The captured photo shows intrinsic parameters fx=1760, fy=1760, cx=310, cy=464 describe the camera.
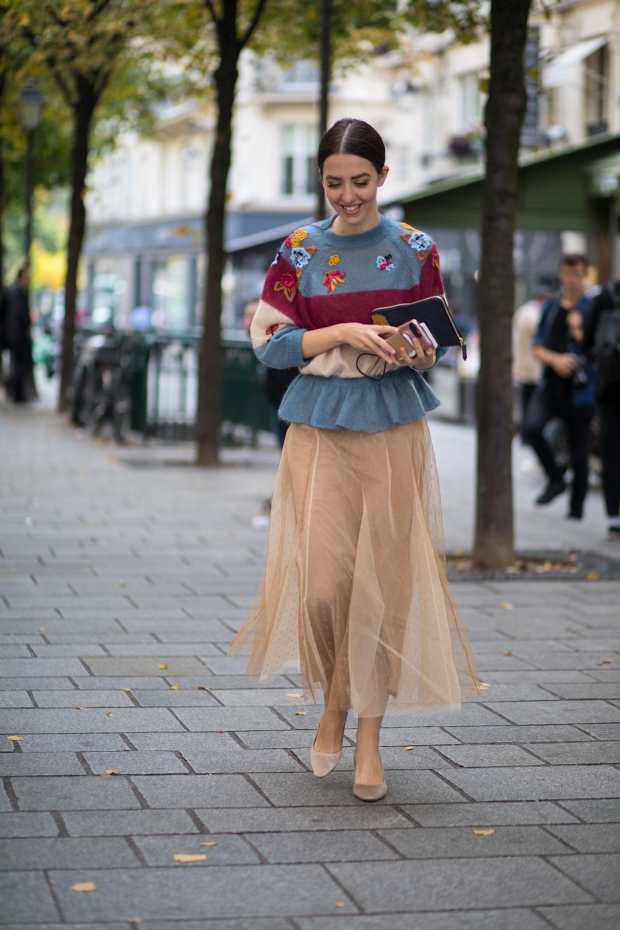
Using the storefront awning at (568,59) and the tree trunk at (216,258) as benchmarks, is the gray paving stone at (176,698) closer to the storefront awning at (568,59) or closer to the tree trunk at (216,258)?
the tree trunk at (216,258)

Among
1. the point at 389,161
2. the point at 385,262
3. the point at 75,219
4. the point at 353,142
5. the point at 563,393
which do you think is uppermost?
the point at 389,161

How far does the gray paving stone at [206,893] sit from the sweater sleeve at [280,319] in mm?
1608

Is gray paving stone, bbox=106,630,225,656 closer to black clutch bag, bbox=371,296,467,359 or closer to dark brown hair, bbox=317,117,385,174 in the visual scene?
black clutch bag, bbox=371,296,467,359

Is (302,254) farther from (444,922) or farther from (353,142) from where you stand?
(444,922)

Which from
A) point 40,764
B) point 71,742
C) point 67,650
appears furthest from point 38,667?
point 40,764

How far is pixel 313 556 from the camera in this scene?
5.28m

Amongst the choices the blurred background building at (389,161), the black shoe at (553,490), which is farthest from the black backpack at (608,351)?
the black shoe at (553,490)

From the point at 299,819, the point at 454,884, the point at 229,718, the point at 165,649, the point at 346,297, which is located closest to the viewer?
the point at 454,884

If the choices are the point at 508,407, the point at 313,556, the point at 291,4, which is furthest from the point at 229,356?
the point at 313,556

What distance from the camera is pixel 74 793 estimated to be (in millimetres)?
5152

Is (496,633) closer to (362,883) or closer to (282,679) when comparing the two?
(282,679)

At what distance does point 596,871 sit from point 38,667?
3164mm

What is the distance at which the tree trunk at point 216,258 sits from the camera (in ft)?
53.8

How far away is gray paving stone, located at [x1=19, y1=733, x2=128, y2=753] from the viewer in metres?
5.71
